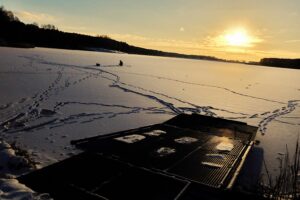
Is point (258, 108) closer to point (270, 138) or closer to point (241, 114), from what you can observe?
point (241, 114)

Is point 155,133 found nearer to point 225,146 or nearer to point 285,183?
point 225,146

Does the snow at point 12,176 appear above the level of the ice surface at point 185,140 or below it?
below

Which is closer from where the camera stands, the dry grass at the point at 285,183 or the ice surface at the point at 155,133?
the dry grass at the point at 285,183

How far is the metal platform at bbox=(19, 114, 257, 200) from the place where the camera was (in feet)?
12.7

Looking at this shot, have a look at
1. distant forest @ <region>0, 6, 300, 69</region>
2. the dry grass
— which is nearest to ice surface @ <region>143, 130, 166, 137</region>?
the dry grass

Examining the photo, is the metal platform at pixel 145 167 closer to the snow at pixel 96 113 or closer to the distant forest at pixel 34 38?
the snow at pixel 96 113

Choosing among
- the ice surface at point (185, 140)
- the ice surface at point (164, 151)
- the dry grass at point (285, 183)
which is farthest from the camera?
the ice surface at point (185, 140)

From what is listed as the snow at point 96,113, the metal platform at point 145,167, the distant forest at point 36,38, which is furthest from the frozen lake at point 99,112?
the distant forest at point 36,38

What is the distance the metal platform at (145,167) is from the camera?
3877mm

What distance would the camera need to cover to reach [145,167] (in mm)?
4609

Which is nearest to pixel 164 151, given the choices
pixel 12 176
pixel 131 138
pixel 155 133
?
pixel 131 138

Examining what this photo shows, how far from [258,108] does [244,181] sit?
8532 millimetres

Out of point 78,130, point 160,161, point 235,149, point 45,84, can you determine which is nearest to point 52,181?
point 160,161

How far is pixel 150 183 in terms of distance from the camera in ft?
13.6
